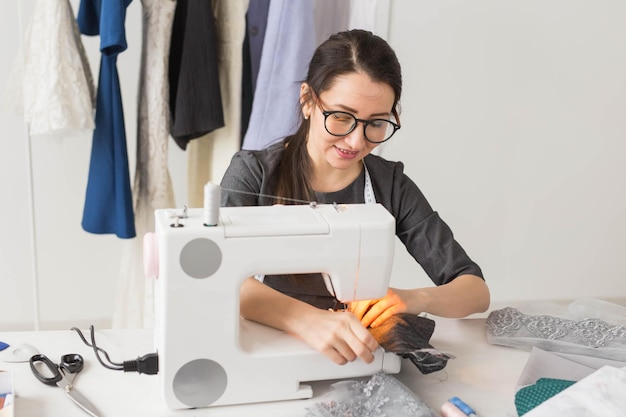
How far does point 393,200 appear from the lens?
1.52m

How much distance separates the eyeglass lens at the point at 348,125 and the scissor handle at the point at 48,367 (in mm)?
622

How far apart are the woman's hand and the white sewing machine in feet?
0.06

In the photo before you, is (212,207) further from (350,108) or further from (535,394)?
(535,394)

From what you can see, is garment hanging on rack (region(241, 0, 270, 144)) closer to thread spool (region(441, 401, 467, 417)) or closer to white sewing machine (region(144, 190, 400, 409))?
white sewing machine (region(144, 190, 400, 409))

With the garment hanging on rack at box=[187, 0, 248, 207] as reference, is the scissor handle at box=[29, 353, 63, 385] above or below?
below

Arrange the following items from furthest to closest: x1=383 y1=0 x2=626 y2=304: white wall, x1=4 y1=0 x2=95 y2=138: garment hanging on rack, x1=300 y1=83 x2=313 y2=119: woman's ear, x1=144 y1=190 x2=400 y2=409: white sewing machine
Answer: x1=383 y1=0 x2=626 y2=304: white wall < x1=4 y1=0 x2=95 y2=138: garment hanging on rack < x1=300 y1=83 x2=313 y2=119: woman's ear < x1=144 y1=190 x2=400 y2=409: white sewing machine

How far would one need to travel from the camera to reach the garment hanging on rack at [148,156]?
1929mm

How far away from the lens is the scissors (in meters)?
1.01

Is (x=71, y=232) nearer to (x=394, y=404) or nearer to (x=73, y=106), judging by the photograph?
(x=73, y=106)

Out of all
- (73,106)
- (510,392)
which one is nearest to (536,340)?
(510,392)

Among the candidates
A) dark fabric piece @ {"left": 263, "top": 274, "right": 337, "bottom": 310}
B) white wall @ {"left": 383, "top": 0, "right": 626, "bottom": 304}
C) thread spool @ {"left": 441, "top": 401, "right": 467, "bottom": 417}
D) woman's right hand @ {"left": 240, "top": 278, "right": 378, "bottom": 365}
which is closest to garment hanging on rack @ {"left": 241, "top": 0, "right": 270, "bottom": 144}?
white wall @ {"left": 383, "top": 0, "right": 626, "bottom": 304}

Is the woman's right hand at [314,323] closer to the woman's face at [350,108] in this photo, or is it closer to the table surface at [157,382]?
the table surface at [157,382]

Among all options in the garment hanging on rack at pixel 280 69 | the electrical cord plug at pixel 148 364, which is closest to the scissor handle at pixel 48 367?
the electrical cord plug at pixel 148 364

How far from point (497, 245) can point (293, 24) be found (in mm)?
1347
